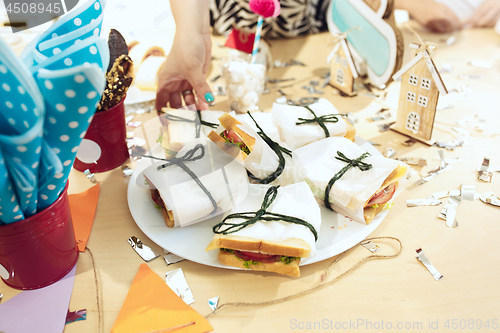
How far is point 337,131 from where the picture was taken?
36.9 inches

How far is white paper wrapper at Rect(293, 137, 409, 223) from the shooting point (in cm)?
77

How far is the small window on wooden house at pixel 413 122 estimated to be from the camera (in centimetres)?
105

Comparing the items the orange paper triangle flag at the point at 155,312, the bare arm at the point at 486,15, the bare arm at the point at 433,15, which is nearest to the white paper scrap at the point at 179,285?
the orange paper triangle flag at the point at 155,312

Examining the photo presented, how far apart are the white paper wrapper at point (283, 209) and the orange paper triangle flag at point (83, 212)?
0.33 metres

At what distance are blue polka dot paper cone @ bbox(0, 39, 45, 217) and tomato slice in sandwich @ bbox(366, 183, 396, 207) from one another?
62 cm

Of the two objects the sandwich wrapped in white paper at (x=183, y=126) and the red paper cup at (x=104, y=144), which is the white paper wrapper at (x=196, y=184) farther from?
the red paper cup at (x=104, y=144)

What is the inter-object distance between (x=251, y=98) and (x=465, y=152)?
25.4 inches

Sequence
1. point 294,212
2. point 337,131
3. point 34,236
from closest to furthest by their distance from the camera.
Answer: point 34,236, point 294,212, point 337,131

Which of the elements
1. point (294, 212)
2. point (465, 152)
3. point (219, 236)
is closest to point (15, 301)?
point (219, 236)

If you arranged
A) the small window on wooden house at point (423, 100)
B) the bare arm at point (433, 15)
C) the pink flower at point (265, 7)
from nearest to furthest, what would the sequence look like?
the small window on wooden house at point (423, 100)
the pink flower at point (265, 7)
the bare arm at point (433, 15)

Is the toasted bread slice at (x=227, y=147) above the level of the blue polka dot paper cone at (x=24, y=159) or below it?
below

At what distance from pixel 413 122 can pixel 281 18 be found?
869mm

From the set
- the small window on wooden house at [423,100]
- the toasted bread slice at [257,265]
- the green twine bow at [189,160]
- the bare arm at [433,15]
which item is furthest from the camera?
the bare arm at [433,15]

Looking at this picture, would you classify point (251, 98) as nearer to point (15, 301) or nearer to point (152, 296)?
point (152, 296)
